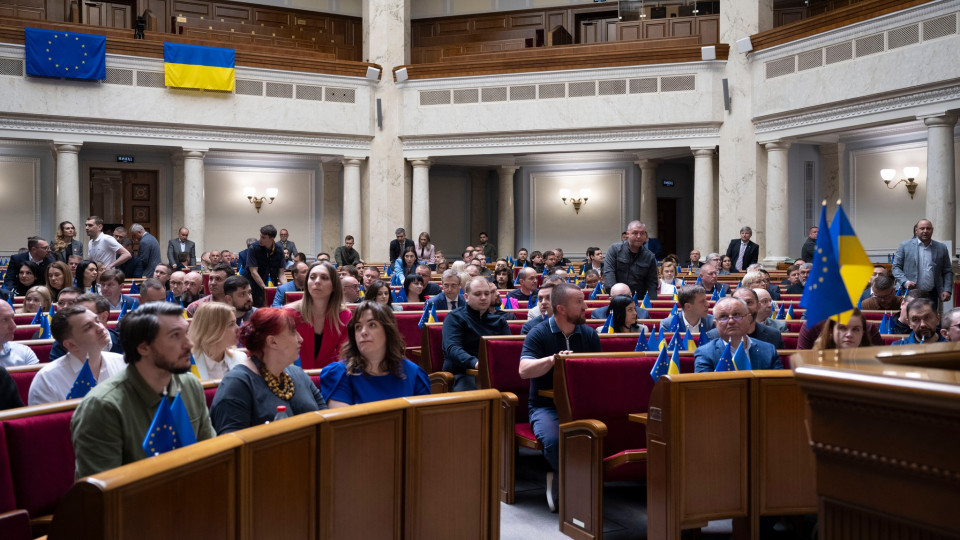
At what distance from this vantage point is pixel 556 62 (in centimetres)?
1650

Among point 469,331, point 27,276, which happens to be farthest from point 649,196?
point 469,331

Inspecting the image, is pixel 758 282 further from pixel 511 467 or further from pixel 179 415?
pixel 179 415

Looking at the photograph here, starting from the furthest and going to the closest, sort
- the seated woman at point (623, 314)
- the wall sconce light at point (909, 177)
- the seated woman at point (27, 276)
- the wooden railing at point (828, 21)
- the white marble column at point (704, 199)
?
the white marble column at point (704, 199)
the wall sconce light at point (909, 177)
the wooden railing at point (828, 21)
the seated woman at point (27, 276)
the seated woman at point (623, 314)

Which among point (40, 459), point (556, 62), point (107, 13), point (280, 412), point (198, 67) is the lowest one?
point (40, 459)

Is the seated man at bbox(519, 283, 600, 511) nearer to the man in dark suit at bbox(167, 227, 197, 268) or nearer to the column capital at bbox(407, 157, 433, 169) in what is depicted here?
the man in dark suit at bbox(167, 227, 197, 268)

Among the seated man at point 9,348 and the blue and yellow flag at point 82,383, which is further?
the seated man at point 9,348

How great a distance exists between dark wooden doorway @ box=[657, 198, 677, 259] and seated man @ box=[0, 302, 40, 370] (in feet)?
55.4

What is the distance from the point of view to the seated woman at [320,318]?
195 inches

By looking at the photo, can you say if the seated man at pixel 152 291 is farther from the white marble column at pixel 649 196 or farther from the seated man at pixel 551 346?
the white marble column at pixel 649 196

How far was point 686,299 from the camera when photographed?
223 inches

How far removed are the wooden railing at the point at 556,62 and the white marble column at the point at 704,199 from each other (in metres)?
1.78

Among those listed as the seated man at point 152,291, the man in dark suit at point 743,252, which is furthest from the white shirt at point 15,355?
the man in dark suit at point 743,252

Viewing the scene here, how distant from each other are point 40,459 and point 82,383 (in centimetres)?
70

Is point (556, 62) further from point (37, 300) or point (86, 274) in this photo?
point (37, 300)
